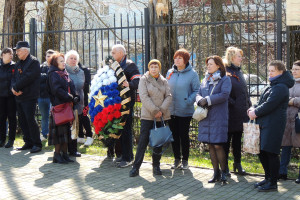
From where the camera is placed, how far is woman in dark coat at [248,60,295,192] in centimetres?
541

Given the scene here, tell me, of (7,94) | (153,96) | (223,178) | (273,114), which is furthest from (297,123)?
(7,94)

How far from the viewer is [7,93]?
8.45 meters

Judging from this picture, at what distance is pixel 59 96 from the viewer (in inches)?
276

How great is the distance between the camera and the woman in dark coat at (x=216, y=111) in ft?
19.3

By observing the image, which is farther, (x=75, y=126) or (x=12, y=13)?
(x=12, y=13)

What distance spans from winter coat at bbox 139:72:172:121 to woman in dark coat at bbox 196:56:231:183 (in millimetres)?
534

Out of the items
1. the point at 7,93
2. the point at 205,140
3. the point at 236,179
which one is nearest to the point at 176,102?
the point at 205,140

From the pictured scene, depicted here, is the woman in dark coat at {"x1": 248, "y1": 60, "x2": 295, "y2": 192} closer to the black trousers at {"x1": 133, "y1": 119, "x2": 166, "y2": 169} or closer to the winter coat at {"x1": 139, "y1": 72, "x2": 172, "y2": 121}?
the winter coat at {"x1": 139, "y1": 72, "x2": 172, "y2": 121}

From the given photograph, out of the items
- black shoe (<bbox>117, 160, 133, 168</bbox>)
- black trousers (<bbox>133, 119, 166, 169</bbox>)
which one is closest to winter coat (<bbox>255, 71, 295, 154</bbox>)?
black trousers (<bbox>133, 119, 166, 169</bbox>)

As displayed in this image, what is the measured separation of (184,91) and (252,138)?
4.59 feet

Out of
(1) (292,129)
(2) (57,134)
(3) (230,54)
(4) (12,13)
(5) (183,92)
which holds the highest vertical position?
(4) (12,13)

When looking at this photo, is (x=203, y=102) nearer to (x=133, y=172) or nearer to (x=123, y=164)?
(x=133, y=172)

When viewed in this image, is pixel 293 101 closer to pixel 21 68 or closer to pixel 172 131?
pixel 172 131

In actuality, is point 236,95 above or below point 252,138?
above
